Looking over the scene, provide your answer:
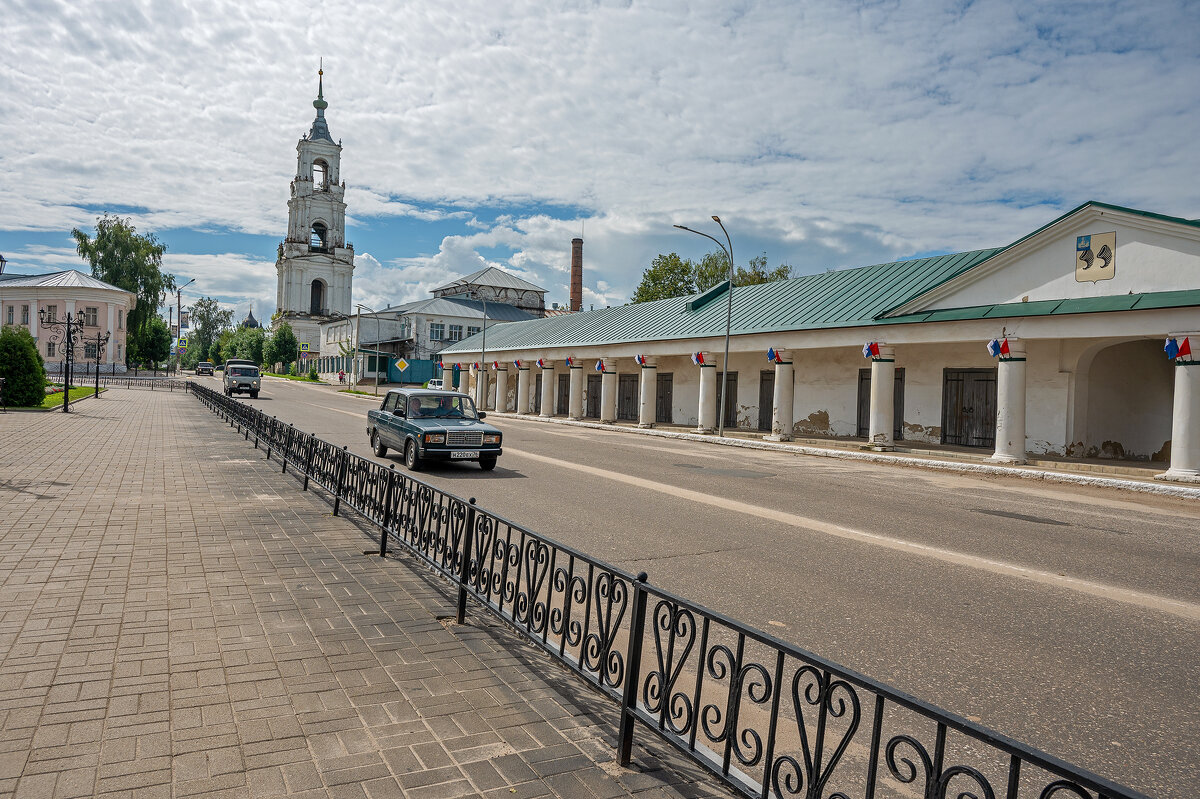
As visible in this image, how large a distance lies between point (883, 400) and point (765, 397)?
26.4ft

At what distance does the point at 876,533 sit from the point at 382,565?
6.20 m

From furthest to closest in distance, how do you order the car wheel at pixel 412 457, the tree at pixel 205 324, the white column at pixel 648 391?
the tree at pixel 205 324 < the white column at pixel 648 391 < the car wheel at pixel 412 457

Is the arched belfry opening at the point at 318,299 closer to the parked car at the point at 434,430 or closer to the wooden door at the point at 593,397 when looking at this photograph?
the wooden door at the point at 593,397

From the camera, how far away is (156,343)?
83312 millimetres

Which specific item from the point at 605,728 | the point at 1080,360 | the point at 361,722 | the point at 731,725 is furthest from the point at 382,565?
the point at 1080,360

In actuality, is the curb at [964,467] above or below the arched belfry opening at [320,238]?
below

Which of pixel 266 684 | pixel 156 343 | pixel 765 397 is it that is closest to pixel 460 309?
pixel 156 343

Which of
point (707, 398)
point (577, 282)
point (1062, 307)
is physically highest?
point (577, 282)

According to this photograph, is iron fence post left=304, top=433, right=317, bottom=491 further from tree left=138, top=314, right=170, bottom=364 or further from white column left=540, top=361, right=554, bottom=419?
tree left=138, top=314, right=170, bottom=364

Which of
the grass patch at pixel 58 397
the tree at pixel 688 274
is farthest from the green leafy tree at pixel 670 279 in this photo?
the grass patch at pixel 58 397

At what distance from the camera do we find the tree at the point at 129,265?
7100 centimetres

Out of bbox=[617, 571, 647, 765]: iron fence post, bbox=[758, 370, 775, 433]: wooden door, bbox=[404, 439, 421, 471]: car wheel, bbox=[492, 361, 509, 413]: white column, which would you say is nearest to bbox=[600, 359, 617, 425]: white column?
bbox=[758, 370, 775, 433]: wooden door

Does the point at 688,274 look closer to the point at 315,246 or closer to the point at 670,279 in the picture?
the point at 670,279

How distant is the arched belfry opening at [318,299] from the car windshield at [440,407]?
3519 inches
